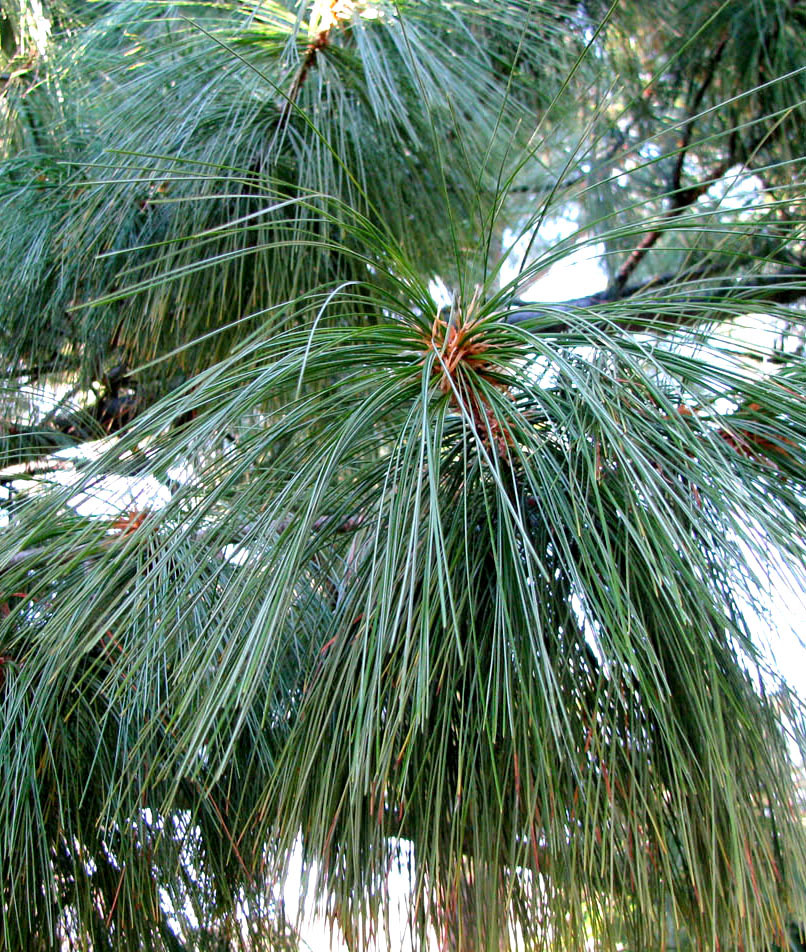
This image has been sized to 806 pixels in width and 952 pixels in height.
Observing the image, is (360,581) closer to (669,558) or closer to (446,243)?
(669,558)

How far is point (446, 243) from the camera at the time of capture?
2.89ft

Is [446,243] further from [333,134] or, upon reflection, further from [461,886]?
[461,886]

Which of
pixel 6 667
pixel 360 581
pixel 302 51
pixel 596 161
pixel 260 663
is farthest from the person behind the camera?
pixel 596 161

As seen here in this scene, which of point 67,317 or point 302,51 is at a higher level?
point 302,51

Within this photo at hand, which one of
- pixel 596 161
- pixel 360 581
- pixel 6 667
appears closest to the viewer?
pixel 360 581

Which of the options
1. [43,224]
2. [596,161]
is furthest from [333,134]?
[596,161]

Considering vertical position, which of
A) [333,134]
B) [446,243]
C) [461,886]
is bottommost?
[461,886]

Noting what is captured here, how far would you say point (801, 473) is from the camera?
47cm

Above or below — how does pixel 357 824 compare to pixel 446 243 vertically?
below

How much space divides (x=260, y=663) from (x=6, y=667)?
34cm

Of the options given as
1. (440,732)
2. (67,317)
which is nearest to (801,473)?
(440,732)

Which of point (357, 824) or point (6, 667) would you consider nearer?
point (357, 824)

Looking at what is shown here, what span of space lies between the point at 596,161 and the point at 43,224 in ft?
2.90

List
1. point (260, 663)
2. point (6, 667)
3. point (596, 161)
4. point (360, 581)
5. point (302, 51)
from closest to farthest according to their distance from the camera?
point (260, 663)
point (360, 581)
point (6, 667)
point (302, 51)
point (596, 161)
